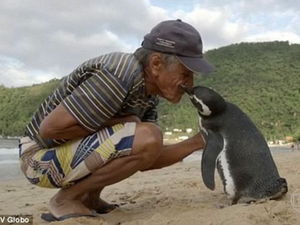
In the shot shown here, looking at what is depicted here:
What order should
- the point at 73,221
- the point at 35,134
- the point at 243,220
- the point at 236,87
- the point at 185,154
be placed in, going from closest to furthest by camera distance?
1. the point at 243,220
2. the point at 73,221
3. the point at 35,134
4. the point at 185,154
5. the point at 236,87

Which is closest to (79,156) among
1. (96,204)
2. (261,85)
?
(96,204)

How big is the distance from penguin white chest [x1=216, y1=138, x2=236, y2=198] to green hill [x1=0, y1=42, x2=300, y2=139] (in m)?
40.2

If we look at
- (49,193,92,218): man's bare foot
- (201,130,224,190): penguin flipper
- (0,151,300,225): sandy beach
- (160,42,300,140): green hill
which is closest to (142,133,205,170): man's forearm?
(201,130,224,190): penguin flipper

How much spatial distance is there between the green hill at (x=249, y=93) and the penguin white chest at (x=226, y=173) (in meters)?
40.2

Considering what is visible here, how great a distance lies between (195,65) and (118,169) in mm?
728

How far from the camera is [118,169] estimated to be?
8.59ft

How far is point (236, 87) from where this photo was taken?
188 ft

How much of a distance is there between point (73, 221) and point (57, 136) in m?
0.48

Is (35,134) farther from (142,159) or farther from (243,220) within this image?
(243,220)

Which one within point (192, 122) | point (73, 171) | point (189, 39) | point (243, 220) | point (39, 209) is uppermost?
point (189, 39)

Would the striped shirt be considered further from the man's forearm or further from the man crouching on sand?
the man's forearm

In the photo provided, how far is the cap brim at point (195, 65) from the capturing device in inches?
99.0

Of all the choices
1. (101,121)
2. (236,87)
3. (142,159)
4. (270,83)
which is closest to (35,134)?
(101,121)

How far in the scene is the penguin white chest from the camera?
2842 mm
